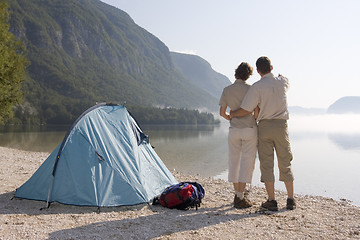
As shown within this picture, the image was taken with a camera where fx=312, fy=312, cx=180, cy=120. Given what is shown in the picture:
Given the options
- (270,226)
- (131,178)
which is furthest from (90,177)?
(270,226)

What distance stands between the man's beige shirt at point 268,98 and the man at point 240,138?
0.27 meters

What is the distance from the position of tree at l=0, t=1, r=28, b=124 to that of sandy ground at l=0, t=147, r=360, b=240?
38.8 feet

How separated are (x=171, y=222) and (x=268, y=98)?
297 cm

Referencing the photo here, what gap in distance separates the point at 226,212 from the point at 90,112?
3.79 meters

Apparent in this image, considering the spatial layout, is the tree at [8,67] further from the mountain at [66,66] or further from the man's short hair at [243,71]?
the mountain at [66,66]

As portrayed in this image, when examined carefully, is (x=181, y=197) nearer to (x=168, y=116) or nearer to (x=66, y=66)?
(x=168, y=116)

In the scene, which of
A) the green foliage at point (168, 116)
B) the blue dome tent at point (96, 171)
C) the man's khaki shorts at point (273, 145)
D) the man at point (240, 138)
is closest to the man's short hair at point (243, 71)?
the man at point (240, 138)

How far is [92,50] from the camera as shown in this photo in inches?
7397

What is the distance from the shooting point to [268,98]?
19.9ft

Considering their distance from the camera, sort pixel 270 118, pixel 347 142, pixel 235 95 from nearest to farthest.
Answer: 1. pixel 270 118
2. pixel 235 95
3. pixel 347 142

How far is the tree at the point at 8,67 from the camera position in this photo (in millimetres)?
16438

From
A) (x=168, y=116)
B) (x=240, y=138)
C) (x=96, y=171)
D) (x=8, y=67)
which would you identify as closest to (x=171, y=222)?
(x=96, y=171)

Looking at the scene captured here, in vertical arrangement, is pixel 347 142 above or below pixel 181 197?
below

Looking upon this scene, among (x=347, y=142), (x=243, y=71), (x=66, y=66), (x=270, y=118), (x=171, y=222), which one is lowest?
(x=347, y=142)
